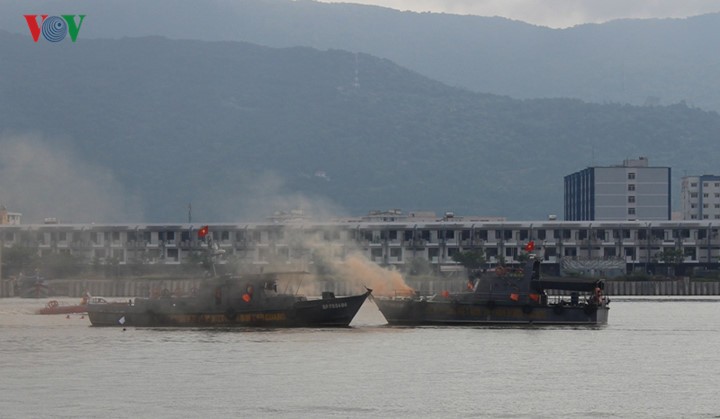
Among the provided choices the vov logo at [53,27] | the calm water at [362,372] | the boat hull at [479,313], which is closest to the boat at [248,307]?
the calm water at [362,372]

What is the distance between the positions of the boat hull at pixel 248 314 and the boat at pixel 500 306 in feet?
24.5

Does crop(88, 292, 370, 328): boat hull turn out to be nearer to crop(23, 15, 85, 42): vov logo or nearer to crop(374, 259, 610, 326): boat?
crop(374, 259, 610, 326): boat

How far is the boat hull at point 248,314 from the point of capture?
107812mm

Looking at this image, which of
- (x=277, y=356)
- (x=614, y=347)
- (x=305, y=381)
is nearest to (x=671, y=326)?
(x=614, y=347)

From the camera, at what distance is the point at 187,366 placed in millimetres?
81750

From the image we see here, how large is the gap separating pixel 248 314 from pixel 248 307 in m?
0.51

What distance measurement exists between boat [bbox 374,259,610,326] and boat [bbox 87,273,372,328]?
7.83 meters

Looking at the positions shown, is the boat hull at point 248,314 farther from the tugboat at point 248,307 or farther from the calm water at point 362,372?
the calm water at point 362,372

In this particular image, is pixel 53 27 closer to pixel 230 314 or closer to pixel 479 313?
pixel 230 314

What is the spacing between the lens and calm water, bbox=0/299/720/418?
211 ft

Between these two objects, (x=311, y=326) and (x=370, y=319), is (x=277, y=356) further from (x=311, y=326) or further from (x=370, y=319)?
(x=370, y=319)

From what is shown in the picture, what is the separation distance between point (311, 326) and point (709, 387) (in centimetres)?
4174

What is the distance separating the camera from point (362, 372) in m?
78.4

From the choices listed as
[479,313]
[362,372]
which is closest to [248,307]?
[479,313]
